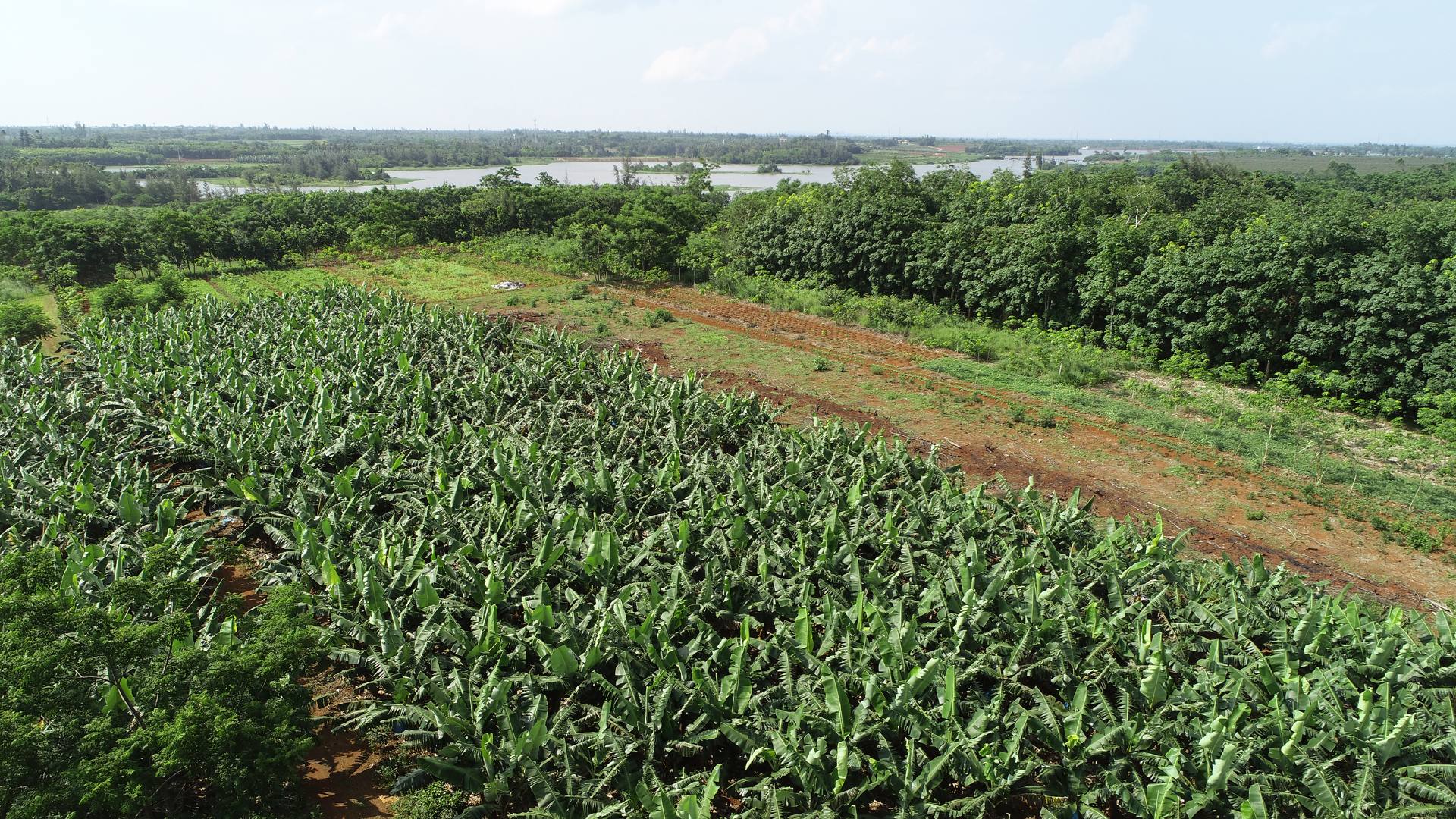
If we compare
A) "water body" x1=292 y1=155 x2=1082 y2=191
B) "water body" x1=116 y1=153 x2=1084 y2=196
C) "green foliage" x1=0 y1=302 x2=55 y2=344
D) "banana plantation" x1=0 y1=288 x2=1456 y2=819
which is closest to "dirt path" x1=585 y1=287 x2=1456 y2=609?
"banana plantation" x1=0 y1=288 x2=1456 y2=819

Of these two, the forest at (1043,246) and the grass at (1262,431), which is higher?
the forest at (1043,246)

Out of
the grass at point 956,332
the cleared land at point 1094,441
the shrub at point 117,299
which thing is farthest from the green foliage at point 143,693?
the shrub at point 117,299

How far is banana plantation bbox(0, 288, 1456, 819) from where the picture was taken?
710 cm

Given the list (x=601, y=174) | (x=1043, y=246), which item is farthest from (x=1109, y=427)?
(x=601, y=174)

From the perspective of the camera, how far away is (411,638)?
9258 mm

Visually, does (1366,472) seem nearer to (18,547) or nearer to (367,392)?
(367,392)

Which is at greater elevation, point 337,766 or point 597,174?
point 597,174

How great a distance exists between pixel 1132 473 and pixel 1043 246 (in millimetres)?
12963

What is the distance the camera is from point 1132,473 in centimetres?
1606

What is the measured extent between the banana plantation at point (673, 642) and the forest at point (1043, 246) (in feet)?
41.2

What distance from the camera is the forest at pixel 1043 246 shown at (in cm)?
2030

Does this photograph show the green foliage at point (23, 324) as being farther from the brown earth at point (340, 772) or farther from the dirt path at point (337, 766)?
the brown earth at point (340, 772)

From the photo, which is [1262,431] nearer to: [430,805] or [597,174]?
[430,805]

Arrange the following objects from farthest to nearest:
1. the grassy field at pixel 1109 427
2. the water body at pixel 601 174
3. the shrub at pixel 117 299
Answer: the water body at pixel 601 174 → the shrub at pixel 117 299 → the grassy field at pixel 1109 427
